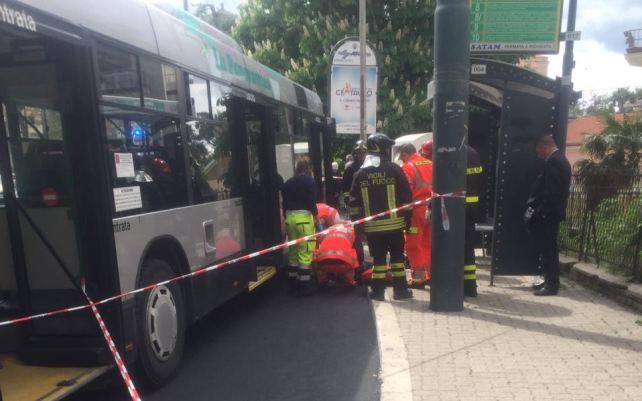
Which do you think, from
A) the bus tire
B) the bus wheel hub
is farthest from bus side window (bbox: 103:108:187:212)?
the bus wheel hub

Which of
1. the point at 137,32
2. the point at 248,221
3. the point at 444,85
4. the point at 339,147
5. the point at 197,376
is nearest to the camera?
the point at 137,32

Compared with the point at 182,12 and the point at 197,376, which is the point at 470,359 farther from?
the point at 182,12

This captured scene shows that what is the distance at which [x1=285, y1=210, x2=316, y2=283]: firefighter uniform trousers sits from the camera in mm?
7012

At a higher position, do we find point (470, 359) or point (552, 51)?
point (552, 51)

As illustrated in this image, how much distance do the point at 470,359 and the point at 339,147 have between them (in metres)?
13.8

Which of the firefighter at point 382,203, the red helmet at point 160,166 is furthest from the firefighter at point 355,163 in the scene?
the red helmet at point 160,166

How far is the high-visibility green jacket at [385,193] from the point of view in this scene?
6.25m

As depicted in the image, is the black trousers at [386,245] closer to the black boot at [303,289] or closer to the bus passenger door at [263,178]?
the black boot at [303,289]

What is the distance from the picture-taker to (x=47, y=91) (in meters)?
3.78

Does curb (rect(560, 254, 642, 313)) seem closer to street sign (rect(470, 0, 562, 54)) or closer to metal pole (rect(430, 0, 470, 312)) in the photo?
metal pole (rect(430, 0, 470, 312))

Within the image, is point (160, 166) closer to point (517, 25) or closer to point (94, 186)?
point (94, 186)

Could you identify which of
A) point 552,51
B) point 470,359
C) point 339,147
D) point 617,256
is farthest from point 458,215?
point 339,147

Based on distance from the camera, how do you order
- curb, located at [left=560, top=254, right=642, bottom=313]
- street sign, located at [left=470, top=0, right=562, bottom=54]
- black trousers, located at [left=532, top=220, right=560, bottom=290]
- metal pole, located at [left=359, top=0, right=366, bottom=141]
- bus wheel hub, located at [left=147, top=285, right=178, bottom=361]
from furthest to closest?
metal pole, located at [left=359, top=0, right=366, bottom=141] → street sign, located at [left=470, top=0, right=562, bottom=54] → black trousers, located at [left=532, top=220, right=560, bottom=290] → curb, located at [left=560, top=254, right=642, bottom=313] → bus wheel hub, located at [left=147, top=285, right=178, bottom=361]

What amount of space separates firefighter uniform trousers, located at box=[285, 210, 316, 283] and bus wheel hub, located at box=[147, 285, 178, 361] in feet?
8.54
